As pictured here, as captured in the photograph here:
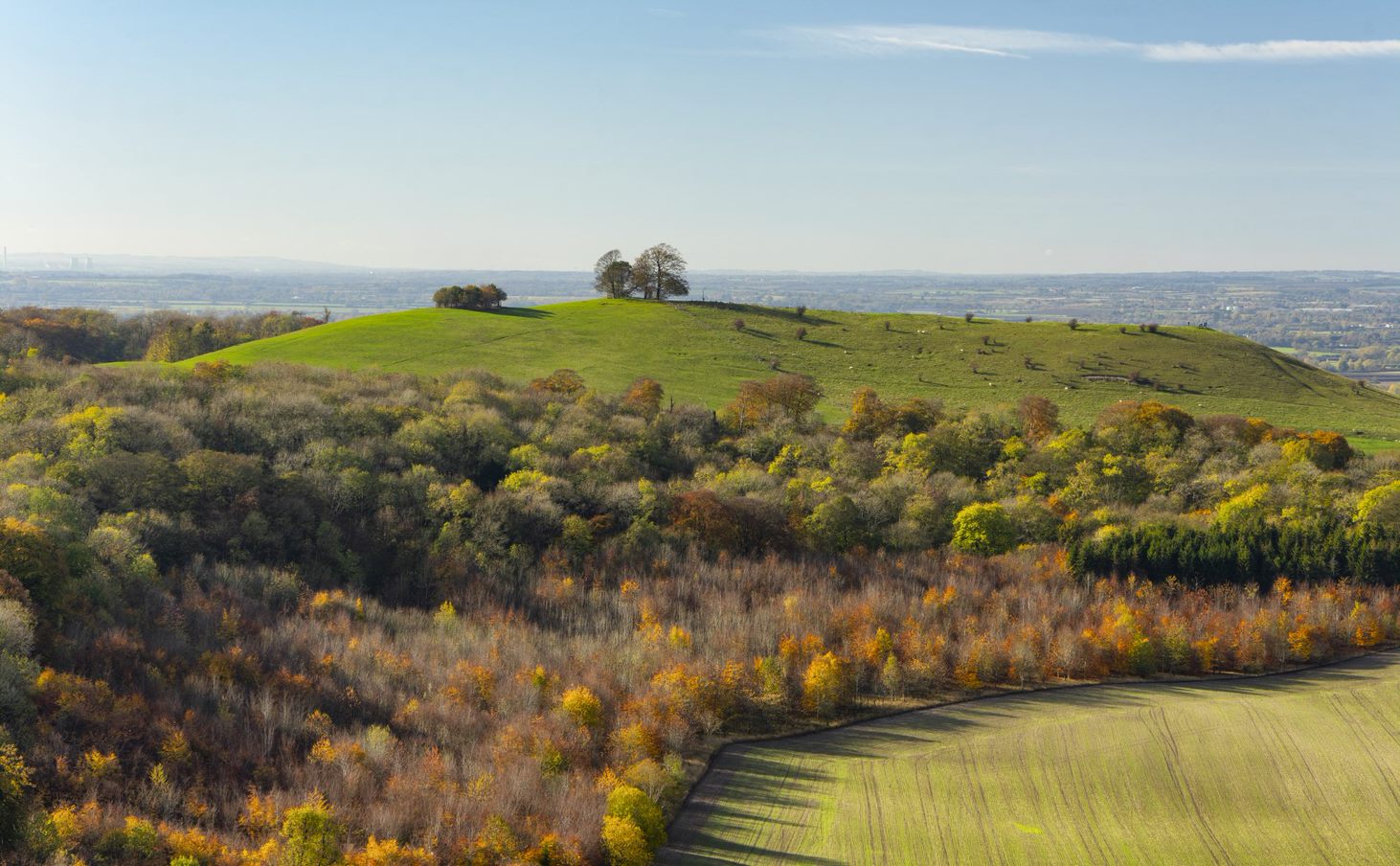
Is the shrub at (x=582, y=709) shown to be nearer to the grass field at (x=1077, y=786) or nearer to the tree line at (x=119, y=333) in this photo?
the grass field at (x=1077, y=786)

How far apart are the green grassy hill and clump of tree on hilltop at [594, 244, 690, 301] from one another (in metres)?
8.20

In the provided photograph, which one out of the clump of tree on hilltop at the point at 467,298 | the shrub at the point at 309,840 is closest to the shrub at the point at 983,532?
the shrub at the point at 309,840

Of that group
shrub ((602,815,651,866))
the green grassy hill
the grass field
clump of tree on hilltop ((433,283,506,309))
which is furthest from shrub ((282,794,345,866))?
clump of tree on hilltop ((433,283,506,309))

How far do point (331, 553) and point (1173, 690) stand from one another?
1998 inches

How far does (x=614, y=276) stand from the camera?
490 ft

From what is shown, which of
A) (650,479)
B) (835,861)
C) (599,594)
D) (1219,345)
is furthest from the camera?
(1219,345)

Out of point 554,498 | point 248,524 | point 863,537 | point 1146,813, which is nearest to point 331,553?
point 248,524

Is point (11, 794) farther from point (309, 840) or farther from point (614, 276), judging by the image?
point (614, 276)

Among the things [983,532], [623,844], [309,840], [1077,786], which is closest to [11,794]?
[309,840]

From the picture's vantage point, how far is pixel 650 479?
7800 centimetres

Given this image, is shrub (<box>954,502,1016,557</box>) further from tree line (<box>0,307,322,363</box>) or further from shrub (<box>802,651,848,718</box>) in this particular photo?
tree line (<box>0,307,322,363</box>)

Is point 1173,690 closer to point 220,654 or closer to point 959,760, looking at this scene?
point 959,760

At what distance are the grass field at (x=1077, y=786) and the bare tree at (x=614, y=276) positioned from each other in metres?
Answer: 109

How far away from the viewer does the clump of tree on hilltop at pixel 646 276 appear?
484ft
